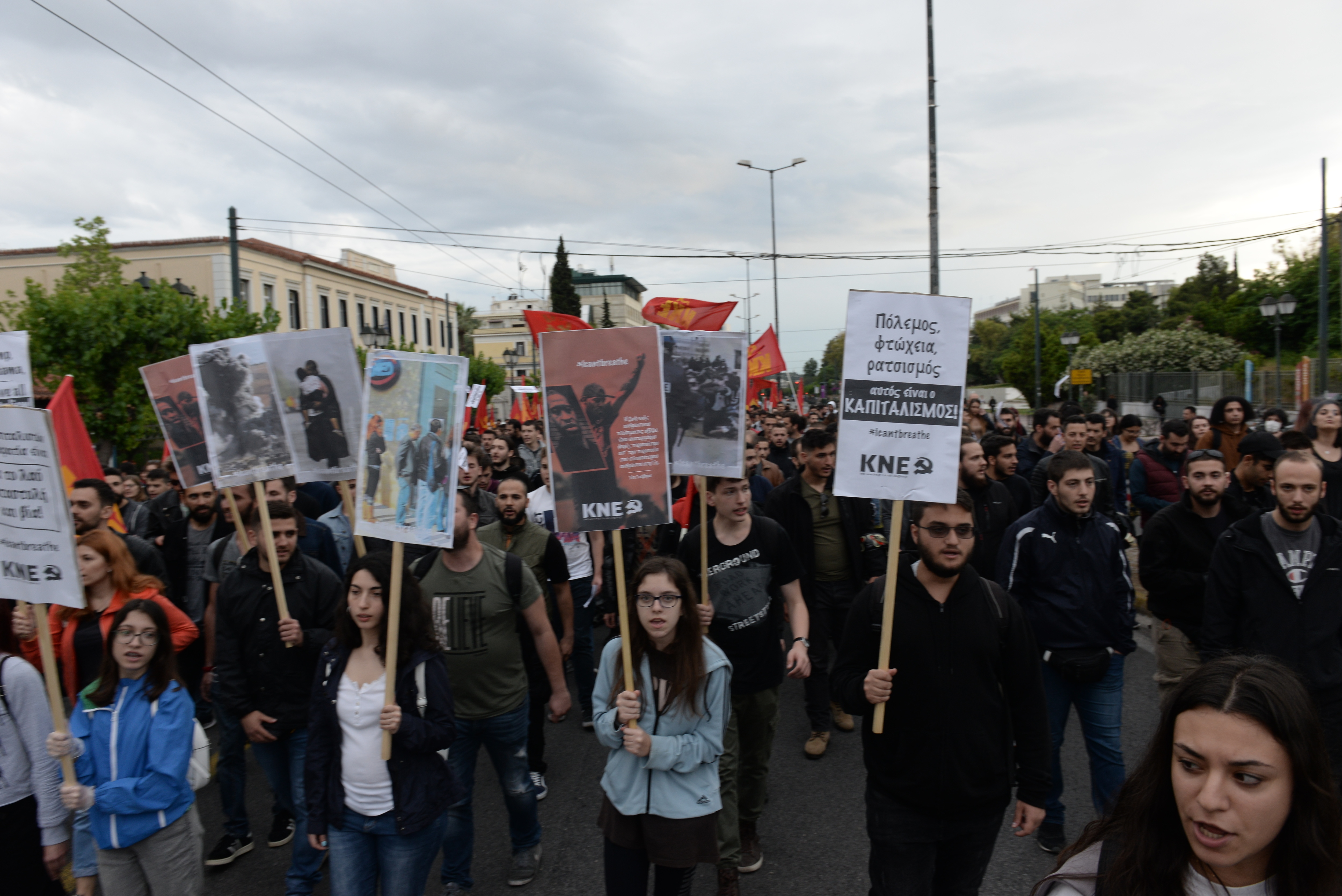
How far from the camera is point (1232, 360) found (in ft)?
130

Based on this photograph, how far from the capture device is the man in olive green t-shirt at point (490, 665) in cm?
432

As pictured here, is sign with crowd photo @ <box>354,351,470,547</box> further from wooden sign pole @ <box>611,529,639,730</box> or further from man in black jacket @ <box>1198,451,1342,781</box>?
man in black jacket @ <box>1198,451,1342,781</box>

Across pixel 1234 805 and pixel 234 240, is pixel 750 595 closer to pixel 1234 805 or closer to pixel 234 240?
pixel 1234 805

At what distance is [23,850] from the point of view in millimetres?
3266

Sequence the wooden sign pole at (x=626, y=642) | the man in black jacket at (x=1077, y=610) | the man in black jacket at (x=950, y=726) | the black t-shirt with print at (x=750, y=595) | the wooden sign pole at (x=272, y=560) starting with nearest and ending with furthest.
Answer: the man in black jacket at (x=950, y=726) → the wooden sign pole at (x=626, y=642) → the wooden sign pole at (x=272, y=560) → the man in black jacket at (x=1077, y=610) → the black t-shirt with print at (x=750, y=595)

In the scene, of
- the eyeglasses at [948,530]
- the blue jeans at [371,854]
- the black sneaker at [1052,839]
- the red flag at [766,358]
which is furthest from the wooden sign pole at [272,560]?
the red flag at [766,358]

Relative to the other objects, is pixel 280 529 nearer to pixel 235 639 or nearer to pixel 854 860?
pixel 235 639

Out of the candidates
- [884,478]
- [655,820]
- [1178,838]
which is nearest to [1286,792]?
[1178,838]

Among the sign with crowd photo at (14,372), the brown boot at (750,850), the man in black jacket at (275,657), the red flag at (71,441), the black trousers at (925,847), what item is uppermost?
the sign with crowd photo at (14,372)

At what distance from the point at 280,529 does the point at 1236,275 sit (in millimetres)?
88210

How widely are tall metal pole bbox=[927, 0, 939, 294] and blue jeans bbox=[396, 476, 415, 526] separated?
55.4ft

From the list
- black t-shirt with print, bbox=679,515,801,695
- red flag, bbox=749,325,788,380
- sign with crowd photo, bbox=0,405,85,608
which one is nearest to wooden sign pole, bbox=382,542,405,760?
sign with crowd photo, bbox=0,405,85,608

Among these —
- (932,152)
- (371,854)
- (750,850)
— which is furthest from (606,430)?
(932,152)

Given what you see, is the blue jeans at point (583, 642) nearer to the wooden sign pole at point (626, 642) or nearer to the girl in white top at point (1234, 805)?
the wooden sign pole at point (626, 642)
